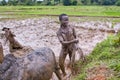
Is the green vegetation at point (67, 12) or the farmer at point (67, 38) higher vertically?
the farmer at point (67, 38)

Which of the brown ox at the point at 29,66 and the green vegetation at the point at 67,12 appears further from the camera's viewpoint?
the green vegetation at the point at 67,12

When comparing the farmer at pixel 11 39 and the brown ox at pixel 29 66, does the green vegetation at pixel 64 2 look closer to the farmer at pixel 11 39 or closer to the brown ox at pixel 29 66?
the farmer at pixel 11 39

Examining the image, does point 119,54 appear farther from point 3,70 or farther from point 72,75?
point 3,70

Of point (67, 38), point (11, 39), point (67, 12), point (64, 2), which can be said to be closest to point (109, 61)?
point (67, 38)

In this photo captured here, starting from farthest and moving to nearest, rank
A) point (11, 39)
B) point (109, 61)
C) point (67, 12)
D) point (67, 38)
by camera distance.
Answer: point (67, 12) → point (11, 39) → point (67, 38) → point (109, 61)

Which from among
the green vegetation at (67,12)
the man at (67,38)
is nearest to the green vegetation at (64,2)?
the green vegetation at (67,12)

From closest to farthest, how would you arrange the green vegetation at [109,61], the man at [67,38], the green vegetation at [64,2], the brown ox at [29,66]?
the brown ox at [29,66], the green vegetation at [109,61], the man at [67,38], the green vegetation at [64,2]

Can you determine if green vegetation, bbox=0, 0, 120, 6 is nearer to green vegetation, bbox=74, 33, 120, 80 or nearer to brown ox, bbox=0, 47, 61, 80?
green vegetation, bbox=74, 33, 120, 80

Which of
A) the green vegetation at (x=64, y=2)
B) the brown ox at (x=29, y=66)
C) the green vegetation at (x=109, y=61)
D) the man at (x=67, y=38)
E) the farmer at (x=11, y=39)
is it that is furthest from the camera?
the green vegetation at (x=64, y=2)

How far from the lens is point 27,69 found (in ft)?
18.9

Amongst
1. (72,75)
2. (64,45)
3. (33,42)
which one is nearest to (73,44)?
(64,45)

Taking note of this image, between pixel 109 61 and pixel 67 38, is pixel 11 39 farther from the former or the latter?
pixel 109 61

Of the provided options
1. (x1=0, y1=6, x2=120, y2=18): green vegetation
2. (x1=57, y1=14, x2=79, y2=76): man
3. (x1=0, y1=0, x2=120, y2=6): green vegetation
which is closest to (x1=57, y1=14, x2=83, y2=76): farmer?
(x1=57, y1=14, x2=79, y2=76): man

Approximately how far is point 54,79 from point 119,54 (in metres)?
1.91
